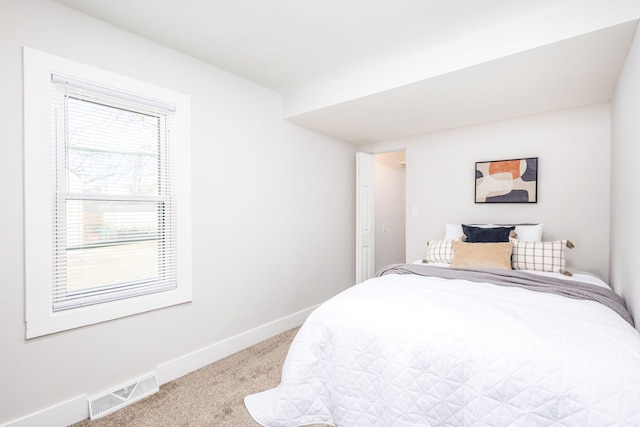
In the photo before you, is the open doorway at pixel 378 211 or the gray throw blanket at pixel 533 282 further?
the open doorway at pixel 378 211

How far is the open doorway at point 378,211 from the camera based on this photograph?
381 centimetres

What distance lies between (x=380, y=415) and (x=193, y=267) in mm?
1643

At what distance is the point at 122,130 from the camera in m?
2.02

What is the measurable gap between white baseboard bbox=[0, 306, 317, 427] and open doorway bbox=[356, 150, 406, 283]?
3.38 ft

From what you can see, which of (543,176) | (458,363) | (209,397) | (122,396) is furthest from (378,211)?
(122,396)

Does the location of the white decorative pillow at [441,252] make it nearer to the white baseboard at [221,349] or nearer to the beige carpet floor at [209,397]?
the white baseboard at [221,349]

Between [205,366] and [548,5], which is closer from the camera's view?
[548,5]

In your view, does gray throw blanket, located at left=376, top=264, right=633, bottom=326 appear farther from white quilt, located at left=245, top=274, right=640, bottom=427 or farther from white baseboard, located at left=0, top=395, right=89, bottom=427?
white baseboard, located at left=0, top=395, right=89, bottom=427

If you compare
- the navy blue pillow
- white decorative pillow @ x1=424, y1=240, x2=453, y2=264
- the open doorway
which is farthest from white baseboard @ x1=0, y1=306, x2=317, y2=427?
the navy blue pillow

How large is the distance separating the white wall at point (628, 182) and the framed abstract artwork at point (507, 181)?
2.17 feet

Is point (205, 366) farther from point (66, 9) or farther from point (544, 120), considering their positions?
point (544, 120)

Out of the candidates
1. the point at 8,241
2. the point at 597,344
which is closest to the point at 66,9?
the point at 8,241

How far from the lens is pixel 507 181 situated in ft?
9.99

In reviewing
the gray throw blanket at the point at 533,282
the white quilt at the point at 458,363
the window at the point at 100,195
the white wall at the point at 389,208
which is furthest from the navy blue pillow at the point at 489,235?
the window at the point at 100,195
